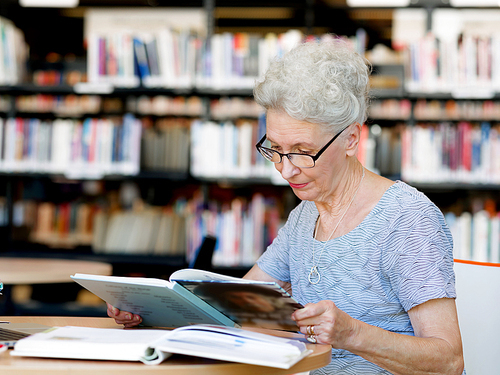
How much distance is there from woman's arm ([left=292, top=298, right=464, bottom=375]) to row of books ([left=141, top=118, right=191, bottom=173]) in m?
2.16

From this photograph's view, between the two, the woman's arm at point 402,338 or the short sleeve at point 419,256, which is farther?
the short sleeve at point 419,256

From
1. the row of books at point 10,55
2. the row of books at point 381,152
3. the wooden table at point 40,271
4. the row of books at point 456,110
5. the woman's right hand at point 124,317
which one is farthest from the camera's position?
the row of books at point 456,110

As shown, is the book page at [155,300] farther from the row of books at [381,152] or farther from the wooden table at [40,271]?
the row of books at [381,152]

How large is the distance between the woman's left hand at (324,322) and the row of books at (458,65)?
7.39 feet

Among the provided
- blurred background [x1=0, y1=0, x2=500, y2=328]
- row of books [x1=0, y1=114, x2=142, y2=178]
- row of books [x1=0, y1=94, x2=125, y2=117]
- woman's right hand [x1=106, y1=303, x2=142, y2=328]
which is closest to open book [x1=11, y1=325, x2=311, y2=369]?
woman's right hand [x1=106, y1=303, x2=142, y2=328]

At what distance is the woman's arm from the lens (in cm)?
89

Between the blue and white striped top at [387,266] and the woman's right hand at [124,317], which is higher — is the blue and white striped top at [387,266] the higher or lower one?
the higher one

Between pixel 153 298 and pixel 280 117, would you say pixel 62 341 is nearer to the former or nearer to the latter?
pixel 153 298

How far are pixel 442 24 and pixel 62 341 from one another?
4296 mm

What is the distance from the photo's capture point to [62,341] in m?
0.80

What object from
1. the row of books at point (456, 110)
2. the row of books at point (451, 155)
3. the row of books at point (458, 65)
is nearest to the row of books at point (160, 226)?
the row of books at point (451, 155)

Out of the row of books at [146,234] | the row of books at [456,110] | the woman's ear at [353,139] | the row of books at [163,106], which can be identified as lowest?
the row of books at [146,234]

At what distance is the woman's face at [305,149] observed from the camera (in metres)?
1.17

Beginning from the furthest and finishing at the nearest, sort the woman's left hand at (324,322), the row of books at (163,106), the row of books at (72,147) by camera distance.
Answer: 1. the row of books at (163,106)
2. the row of books at (72,147)
3. the woman's left hand at (324,322)
